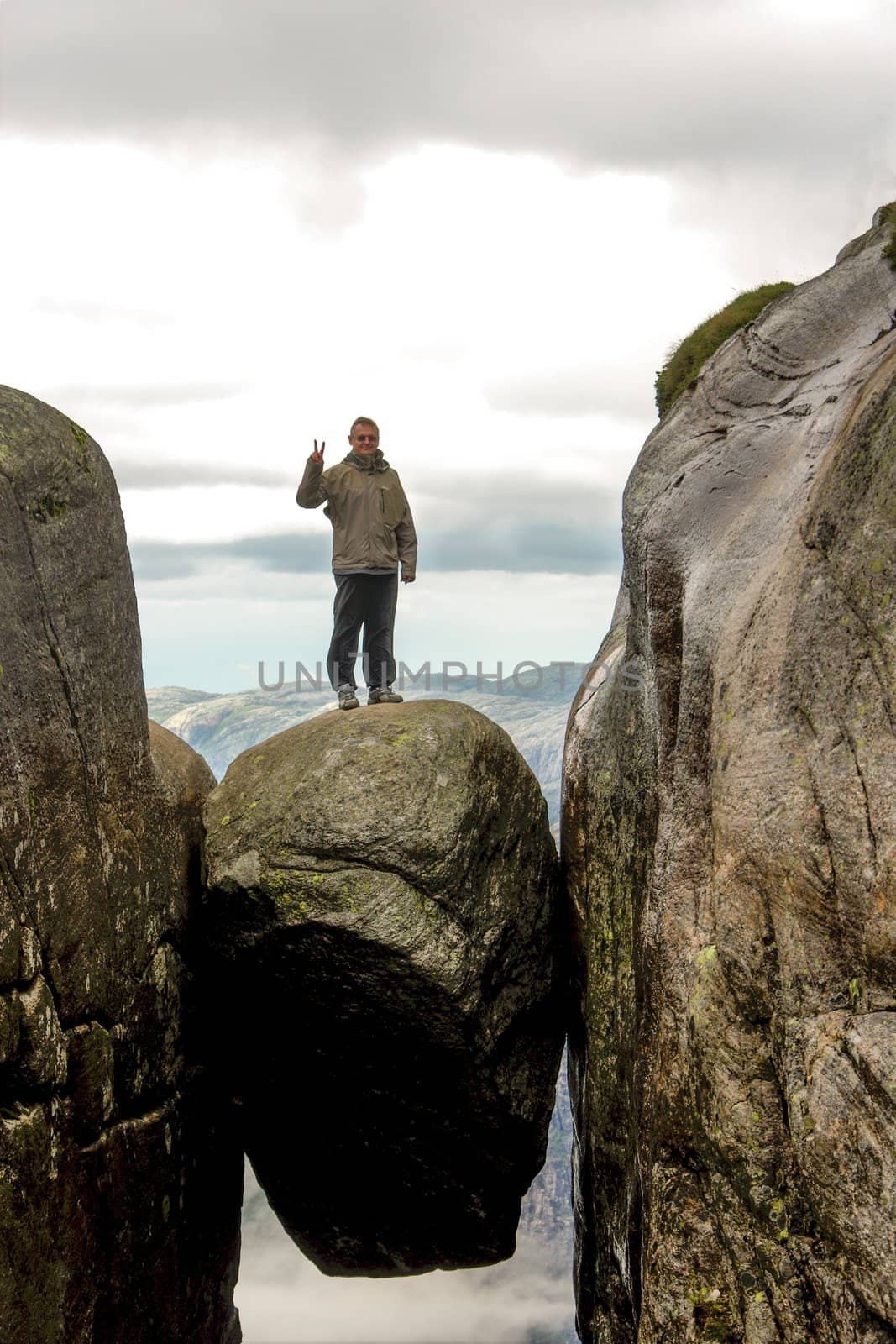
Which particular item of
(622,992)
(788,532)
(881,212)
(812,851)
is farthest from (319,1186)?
(881,212)

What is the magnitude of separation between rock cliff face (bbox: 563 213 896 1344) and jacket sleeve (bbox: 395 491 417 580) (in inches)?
180

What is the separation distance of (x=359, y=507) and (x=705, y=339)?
6.09 metres

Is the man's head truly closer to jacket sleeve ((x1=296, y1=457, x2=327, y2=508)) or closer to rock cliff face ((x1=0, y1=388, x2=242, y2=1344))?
jacket sleeve ((x1=296, y1=457, x2=327, y2=508))

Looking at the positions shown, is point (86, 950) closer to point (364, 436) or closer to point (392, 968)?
point (392, 968)

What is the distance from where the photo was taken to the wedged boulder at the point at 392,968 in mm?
14703

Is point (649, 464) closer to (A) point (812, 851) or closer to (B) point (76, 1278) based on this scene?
(A) point (812, 851)

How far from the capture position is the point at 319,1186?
17641 mm

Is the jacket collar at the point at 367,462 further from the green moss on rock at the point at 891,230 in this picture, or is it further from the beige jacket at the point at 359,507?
the green moss on rock at the point at 891,230

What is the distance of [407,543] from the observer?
749 inches

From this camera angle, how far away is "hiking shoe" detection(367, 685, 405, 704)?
18062 millimetres

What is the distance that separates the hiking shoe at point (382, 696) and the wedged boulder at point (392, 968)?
876 millimetres

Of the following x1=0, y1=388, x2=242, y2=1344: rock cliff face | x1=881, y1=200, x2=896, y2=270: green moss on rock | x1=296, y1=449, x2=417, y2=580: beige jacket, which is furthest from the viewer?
x1=296, y1=449, x2=417, y2=580: beige jacket

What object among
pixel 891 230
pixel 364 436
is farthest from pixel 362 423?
pixel 891 230

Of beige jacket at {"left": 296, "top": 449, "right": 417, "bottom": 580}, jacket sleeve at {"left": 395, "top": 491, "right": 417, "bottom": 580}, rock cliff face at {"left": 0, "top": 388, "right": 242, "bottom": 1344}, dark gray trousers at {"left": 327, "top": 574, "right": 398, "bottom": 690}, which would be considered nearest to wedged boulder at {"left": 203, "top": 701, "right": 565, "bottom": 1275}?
rock cliff face at {"left": 0, "top": 388, "right": 242, "bottom": 1344}
